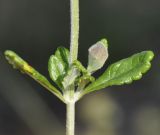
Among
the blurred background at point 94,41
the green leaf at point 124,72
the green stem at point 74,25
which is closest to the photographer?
the green stem at point 74,25

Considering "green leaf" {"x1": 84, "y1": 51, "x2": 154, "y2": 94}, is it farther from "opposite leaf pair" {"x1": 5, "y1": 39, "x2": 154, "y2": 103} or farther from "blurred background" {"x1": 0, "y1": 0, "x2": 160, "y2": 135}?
"blurred background" {"x1": 0, "y1": 0, "x2": 160, "y2": 135}

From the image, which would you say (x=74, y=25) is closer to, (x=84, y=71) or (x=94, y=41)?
(x=84, y=71)

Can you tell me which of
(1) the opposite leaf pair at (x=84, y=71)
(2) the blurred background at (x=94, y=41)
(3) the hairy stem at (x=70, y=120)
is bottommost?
(3) the hairy stem at (x=70, y=120)

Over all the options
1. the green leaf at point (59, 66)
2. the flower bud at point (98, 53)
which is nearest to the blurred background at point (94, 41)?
the green leaf at point (59, 66)

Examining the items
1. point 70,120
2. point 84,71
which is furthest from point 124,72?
point 70,120

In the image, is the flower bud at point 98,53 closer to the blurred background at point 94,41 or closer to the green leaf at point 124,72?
the green leaf at point 124,72

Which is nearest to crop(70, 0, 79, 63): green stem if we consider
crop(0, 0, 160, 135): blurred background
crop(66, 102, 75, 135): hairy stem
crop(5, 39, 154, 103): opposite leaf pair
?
crop(5, 39, 154, 103): opposite leaf pair
